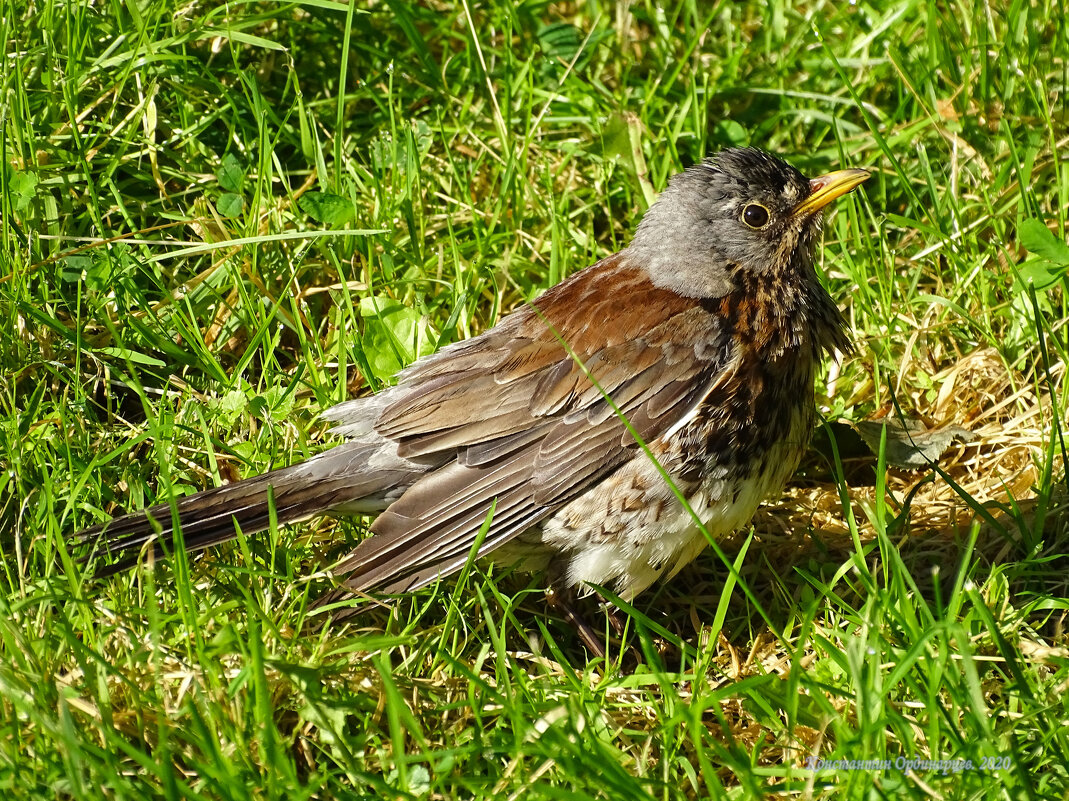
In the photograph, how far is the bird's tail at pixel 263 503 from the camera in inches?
155

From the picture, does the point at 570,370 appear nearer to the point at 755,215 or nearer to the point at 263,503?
the point at 755,215

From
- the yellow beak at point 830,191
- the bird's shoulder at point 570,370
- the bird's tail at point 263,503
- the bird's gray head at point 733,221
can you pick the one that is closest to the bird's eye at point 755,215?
the bird's gray head at point 733,221

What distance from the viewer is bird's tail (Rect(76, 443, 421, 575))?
393 centimetres

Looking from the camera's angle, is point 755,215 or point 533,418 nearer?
point 533,418

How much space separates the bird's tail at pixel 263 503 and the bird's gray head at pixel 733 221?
124 centimetres

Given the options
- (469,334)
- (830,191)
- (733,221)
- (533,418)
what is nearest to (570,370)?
(533,418)

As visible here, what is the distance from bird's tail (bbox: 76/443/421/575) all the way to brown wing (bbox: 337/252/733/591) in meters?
0.13

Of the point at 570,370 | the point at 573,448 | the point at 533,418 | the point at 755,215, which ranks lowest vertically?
the point at 573,448

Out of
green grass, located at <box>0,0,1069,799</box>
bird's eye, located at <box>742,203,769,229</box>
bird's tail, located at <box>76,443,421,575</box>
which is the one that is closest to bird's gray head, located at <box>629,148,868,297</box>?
bird's eye, located at <box>742,203,769,229</box>

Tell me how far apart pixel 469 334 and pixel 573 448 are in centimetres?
126

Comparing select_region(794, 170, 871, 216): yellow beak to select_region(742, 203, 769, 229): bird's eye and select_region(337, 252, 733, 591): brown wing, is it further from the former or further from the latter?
select_region(337, 252, 733, 591): brown wing

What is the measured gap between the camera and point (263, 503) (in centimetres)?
410

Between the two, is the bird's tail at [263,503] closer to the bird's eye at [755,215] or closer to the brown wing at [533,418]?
the brown wing at [533,418]

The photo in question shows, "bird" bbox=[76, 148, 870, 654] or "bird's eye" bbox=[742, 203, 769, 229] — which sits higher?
"bird's eye" bbox=[742, 203, 769, 229]
